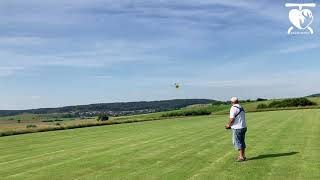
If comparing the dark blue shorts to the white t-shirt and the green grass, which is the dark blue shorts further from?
the green grass

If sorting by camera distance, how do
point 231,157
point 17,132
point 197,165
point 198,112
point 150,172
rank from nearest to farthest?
point 150,172, point 197,165, point 231,157, point 17,132, point 198,112

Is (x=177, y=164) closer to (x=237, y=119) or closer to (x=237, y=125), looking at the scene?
(x=237, y=125)

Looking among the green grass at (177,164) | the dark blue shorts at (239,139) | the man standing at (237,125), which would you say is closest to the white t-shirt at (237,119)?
the man standing at (237,125)

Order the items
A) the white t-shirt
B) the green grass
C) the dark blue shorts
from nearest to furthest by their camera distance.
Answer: the green grass
the dark blue shorts
the white t-shirt

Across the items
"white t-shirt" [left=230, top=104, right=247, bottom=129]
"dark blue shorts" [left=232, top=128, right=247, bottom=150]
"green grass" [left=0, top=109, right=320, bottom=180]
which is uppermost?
"white t-shirt" [left=230, top=104, right=247, bottom=129]

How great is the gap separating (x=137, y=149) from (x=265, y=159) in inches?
294

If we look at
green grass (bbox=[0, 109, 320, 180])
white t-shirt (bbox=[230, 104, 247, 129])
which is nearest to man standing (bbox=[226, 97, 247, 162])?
white t-shirt (bbox=[230, 104, 247, 129])

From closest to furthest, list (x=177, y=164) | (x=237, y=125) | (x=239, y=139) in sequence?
(x=177, y=164)
(x=239, y=139)
(x=237, y=125)

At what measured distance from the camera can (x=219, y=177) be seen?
14117 mm

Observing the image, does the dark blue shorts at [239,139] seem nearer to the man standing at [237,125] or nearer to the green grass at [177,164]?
the man standing at [237,125]

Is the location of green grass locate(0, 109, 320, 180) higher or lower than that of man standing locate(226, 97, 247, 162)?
lower

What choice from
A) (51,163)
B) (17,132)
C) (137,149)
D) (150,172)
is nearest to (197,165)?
(150,172)

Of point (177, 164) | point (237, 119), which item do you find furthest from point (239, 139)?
point (177, 164)

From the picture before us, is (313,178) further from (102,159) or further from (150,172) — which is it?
(102,159)
